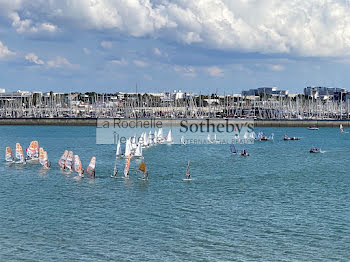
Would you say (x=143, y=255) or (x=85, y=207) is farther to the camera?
(x=85, y=207)

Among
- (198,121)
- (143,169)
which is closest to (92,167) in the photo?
(143,169)

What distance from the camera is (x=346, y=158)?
8700cm

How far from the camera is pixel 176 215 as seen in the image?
3969 cm

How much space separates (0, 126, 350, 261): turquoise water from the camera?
30781 millimetres

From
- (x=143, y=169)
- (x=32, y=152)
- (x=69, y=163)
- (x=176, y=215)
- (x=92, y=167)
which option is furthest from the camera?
(x=32, y=152)

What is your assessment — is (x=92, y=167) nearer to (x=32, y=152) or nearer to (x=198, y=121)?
(x=32, y=152)

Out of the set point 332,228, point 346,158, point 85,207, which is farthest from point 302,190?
point 346,158

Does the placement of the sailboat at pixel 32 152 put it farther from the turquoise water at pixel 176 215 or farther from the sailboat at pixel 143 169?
the sailboat at pixel 143 169

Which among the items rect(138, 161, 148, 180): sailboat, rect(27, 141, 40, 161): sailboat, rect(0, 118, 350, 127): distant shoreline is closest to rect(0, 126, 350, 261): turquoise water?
rect(138, 161, 148, 180): sailboat

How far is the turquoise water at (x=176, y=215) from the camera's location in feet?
101

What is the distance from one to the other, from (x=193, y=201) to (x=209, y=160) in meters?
35.3

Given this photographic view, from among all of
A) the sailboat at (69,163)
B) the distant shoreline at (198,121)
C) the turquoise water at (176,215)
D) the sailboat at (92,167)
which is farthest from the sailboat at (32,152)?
the distant shoreline at (198,121)

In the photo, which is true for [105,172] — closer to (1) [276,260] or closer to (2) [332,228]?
(2) [332,228]

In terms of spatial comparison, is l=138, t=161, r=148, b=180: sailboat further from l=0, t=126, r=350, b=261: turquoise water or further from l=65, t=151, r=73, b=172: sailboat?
l=65, t=151, r=73, b=172: sailboat
